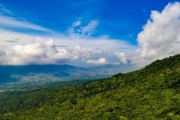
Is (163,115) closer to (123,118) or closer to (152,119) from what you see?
(152,119)

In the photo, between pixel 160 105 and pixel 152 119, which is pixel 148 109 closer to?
pixel 160 105

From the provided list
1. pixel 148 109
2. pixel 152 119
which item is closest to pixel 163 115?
Result: pixel 152 119

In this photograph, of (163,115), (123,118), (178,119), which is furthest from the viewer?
(123,118)

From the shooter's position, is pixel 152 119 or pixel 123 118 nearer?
pixel 152 119

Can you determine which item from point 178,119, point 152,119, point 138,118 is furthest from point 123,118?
point 178,119

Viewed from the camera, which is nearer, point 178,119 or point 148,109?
point 178,119

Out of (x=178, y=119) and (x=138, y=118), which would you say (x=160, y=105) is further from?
(x=178, y=119)

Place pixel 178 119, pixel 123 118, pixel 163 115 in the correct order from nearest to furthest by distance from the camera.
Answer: pixel 178 119 < pixel 163 115 < pixel 123 118
